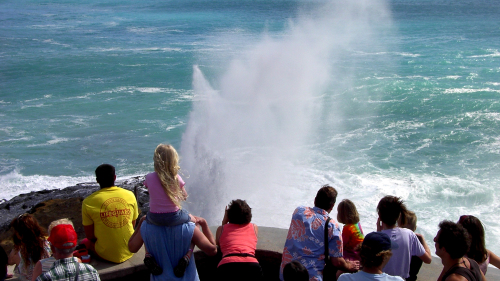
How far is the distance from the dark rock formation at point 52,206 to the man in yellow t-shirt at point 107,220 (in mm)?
3366

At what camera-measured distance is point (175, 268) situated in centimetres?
345

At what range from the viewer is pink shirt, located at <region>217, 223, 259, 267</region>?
12.4ft

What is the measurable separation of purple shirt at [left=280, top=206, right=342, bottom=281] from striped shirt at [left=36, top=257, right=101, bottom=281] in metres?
1.57

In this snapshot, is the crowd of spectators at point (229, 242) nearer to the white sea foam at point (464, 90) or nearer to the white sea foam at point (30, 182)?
the white sea foam at point (30, 182)

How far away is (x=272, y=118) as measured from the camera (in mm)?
23172

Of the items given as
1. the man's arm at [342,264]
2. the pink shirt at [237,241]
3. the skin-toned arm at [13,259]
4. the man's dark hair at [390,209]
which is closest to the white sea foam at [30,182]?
the skin-toned arm at [13,259]

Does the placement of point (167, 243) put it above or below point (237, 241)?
above

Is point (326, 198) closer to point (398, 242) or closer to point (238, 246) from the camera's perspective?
point (398, 242)

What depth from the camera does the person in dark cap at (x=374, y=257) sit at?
3117mm

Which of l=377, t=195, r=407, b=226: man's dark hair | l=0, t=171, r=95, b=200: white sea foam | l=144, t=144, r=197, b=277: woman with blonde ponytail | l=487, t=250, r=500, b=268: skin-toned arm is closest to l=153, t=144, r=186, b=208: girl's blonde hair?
l=144, t=144, r=197, b=277: woman with blonde ponytail

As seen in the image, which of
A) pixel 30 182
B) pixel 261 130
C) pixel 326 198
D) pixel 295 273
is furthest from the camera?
pixel 261 130

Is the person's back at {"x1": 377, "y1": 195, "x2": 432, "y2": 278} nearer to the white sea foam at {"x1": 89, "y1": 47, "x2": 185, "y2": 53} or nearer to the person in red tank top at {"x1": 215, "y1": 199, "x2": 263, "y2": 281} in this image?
the person in red tank top at {"x1": 215, "y1": 199, "x2": 263, "y2": 281}

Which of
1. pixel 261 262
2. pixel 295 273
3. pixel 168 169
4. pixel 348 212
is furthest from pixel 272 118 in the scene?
pixel 295 273

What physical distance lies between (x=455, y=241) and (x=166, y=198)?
211 centimetres
